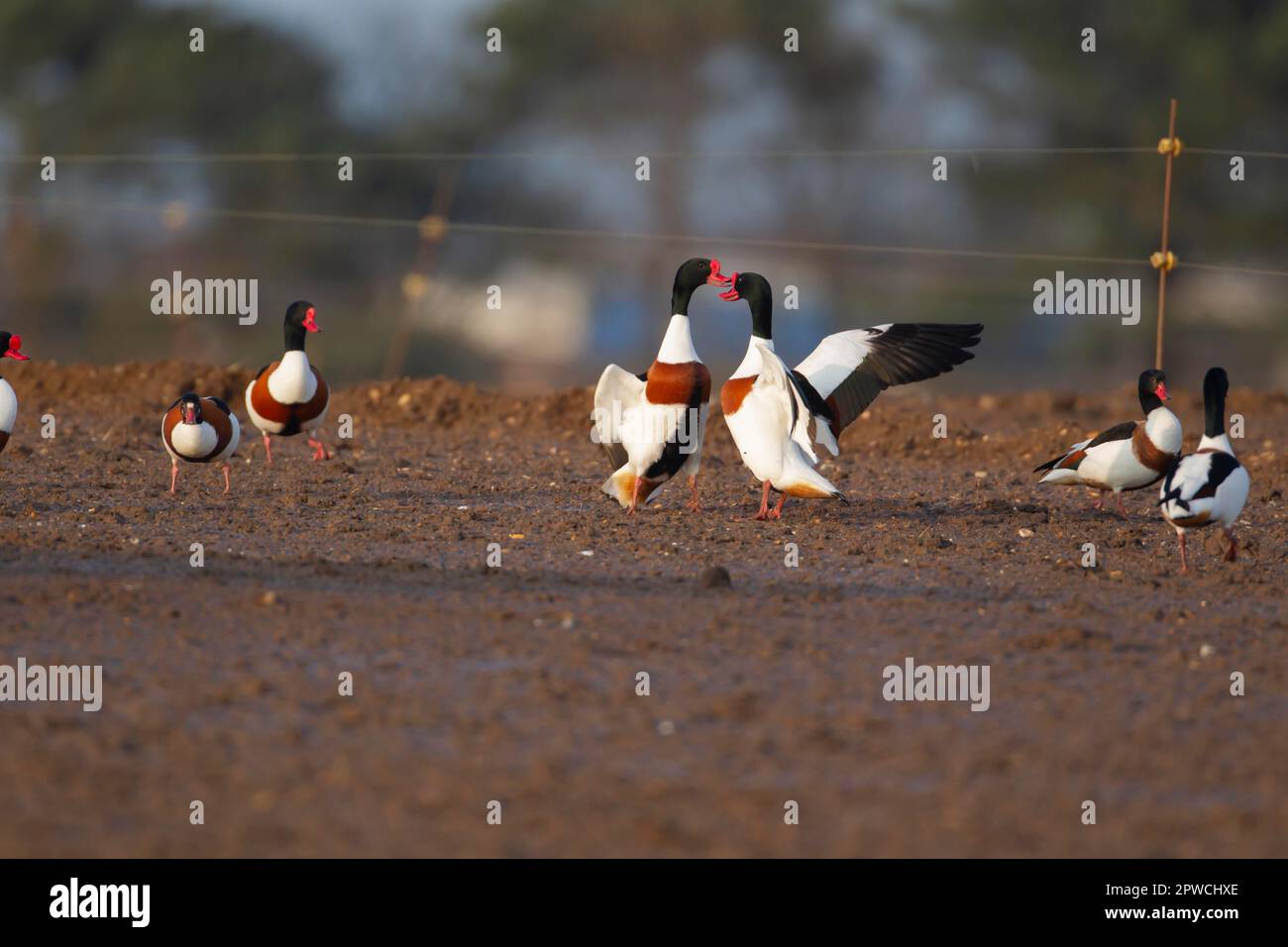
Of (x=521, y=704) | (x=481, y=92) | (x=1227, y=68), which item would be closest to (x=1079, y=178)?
(x=1227, y=68)

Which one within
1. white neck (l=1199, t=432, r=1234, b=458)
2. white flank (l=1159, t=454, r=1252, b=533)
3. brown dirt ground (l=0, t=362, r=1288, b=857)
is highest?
white neck (l=1199, t=432, r=1234, b=458)

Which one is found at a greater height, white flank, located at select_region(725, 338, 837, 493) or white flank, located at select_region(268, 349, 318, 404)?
white flank, located at select_region(268, 349, 318, 404)

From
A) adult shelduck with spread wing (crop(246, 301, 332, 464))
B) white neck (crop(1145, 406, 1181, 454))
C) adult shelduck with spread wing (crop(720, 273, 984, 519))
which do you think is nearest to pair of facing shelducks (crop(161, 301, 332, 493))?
adult shelduck with spread wing (crop(246, 301, 332, 464))

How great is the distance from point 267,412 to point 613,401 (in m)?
2.93

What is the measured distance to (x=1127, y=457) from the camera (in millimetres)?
9891

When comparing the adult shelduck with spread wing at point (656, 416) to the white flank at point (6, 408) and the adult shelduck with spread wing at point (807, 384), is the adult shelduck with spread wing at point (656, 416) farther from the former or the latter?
the white flank at point (6, 408)

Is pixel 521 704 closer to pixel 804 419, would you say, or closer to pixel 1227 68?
pixel 804 419

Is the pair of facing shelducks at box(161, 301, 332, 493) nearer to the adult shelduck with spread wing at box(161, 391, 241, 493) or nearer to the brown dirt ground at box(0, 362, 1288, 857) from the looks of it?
the adult shelduck with spread wing at box(161, 391, 241, 493)

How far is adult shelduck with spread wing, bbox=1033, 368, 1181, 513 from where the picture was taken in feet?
32.3

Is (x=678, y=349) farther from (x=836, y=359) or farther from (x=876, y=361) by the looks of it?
(x=876, y=361)

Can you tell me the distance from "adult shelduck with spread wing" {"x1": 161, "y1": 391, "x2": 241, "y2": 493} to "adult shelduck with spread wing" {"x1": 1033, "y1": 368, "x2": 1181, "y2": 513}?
4.73 metres

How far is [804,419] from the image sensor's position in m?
9.23

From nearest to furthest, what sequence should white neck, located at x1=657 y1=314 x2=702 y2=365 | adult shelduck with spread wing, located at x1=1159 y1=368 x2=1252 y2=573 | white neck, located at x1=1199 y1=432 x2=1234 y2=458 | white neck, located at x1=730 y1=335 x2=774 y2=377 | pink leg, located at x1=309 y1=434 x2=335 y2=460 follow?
1. adult shelduck with spread wing, located at x1=1159 y1=368 x2=1252 y2=573
2. white neck, located at x1=1199 y1=432 x2=1234 y2=458
3. white neck, located at x1=730 y1=335 x2=774 y2=377
4. white neck, located at x1=657 y1=314 x2=702 y2=365
5. pink leg, located at x1=309 y1=434 x2=335 y2=460

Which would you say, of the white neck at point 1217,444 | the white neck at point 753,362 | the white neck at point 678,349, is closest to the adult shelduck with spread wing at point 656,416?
the white neck at point 678,349
